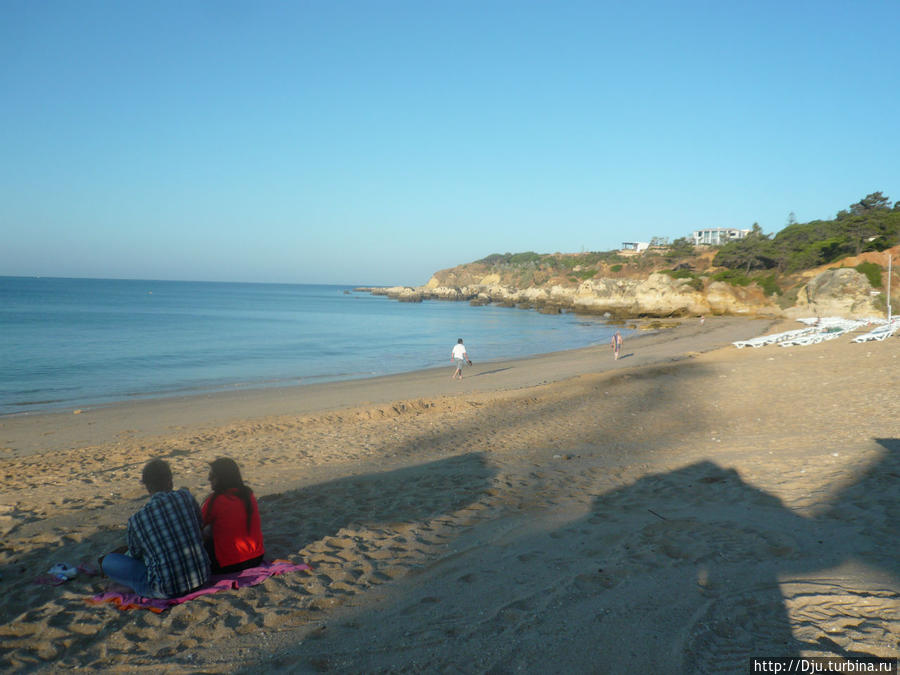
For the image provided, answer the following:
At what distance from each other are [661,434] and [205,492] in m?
7.66

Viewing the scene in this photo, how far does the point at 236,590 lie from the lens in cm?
429

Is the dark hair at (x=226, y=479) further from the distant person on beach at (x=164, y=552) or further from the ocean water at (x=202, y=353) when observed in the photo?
the ocean water at (x=202, y=353)

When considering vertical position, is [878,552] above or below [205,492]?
above

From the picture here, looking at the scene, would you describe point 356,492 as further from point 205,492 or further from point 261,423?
point 261,423

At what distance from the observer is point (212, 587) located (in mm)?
4211

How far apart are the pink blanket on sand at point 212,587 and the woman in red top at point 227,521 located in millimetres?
103

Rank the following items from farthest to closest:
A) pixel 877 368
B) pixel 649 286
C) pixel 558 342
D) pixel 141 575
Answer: pixel 649 286 → pixel 558 342 → pixel 877 368 → pixel 141 575

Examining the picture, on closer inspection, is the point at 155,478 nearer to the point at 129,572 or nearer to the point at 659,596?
the point at 129,572

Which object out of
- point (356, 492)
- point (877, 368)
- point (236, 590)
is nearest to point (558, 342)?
point (877, 368)

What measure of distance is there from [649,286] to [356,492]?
2293 inches

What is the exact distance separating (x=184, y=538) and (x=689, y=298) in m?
58.2

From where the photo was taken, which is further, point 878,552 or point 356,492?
point 356,492

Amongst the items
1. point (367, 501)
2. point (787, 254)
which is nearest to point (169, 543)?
point (367, 501)

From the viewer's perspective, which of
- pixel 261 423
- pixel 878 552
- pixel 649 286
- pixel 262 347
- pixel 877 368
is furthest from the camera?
pixel 649 286
